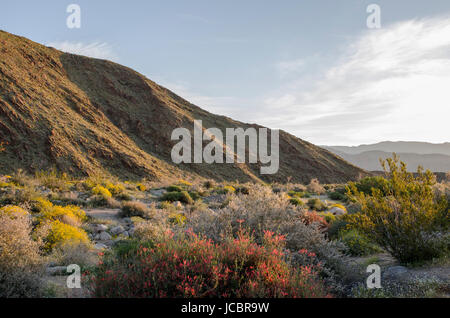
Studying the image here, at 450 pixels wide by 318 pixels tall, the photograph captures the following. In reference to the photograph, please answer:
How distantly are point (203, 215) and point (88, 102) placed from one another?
1406 inches

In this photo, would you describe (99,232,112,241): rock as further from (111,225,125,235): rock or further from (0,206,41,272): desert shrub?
(0,206,41,272): desert shrub

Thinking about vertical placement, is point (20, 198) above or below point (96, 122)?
below

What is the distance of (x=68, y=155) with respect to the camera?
25.4 m

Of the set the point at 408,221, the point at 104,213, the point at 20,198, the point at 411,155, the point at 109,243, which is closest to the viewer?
the point at 408,221

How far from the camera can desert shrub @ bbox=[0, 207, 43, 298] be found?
3.51 m

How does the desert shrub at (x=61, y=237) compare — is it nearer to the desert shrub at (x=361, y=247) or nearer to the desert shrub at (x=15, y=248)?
the desert shrub at (x=15, y=248)

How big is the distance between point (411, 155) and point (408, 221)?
6583 inches

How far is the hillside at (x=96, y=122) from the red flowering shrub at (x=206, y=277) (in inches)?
924

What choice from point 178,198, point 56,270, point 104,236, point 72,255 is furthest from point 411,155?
point 56,270

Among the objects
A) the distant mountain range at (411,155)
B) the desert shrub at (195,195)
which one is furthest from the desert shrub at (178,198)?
the distant mountain range at (411,155)

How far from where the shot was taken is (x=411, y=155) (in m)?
145

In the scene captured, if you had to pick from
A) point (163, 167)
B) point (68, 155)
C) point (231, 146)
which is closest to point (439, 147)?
point (231, 146)

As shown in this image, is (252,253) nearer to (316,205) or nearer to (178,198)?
(316,205)
